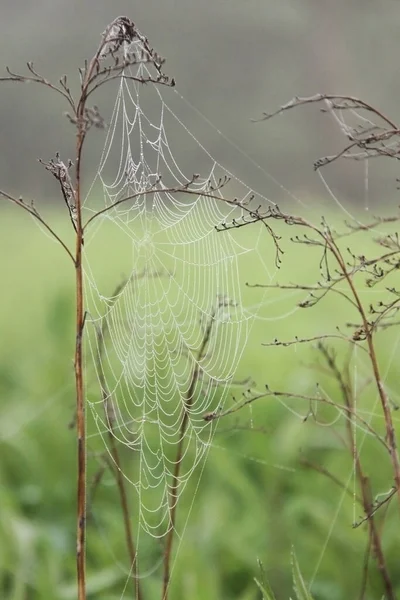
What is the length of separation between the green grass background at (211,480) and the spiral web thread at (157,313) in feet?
0.12

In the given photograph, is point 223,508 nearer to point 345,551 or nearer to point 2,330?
point 345,551

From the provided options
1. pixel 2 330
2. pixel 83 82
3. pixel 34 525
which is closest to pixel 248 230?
pixel 2 330

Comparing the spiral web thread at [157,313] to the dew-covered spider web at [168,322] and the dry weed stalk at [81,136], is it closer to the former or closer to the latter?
the dew-covered spider web at [168,322]

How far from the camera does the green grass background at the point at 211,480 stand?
73 centimetres

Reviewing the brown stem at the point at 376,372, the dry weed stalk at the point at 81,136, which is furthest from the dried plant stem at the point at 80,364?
the brown stem at the point at 376,372

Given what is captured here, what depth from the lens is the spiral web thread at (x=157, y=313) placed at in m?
0.63

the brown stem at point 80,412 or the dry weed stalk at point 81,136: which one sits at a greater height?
the dry weed stalk at point 81,136

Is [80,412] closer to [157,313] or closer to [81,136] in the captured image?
[81,136]

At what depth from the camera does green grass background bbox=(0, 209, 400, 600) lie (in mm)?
733

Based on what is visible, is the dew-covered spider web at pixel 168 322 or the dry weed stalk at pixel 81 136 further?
the dew-covered spider web at pixel 168 322

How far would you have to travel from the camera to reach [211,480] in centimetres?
85

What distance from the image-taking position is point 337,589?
75cm

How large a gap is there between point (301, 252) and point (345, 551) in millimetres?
508

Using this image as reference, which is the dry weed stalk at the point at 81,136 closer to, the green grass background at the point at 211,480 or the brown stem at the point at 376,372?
the brown stem at the point at 376,372
